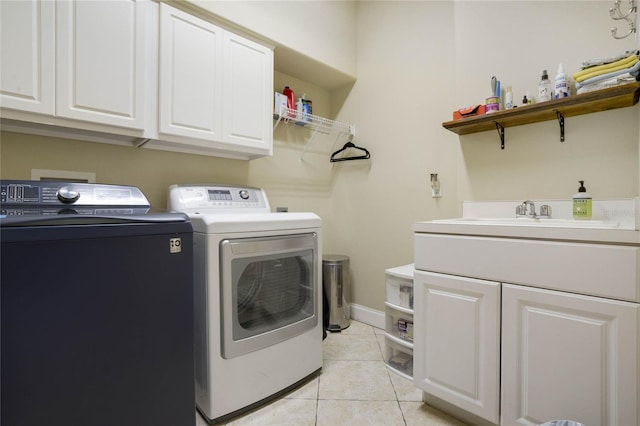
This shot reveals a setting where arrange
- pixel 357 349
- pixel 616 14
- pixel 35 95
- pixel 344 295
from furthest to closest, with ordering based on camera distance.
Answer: pixel 344 295
pixel 357 349
pixel 616 14
pixel 35 95

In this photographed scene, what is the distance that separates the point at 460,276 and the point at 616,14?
1.42 metres

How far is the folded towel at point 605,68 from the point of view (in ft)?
4.25

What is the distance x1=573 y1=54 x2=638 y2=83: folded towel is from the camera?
4.25ft

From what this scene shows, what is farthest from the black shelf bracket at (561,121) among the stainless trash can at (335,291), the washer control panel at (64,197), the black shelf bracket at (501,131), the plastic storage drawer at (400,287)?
the washer control panel at (64,197)

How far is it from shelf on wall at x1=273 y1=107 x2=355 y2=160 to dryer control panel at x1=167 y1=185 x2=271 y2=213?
27.3 inches

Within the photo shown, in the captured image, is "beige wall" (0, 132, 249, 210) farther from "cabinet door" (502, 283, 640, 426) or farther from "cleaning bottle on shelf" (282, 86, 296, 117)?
"cabinet door" (502, 283, 640, 426)

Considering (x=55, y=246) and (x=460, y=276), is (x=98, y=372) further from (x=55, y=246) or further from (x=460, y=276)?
(x=460, y=276)

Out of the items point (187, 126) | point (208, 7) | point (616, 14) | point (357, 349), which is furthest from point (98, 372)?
point (616, 14)

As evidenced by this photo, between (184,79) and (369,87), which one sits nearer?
(184,79)

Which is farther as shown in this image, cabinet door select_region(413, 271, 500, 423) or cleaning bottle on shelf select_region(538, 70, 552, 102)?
cleaning bottle on shelf select_region(538, 70, 552, 102)

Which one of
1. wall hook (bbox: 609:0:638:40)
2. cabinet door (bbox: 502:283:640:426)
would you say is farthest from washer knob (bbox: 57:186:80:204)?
wall hook (bbox: 609:0:638:40)

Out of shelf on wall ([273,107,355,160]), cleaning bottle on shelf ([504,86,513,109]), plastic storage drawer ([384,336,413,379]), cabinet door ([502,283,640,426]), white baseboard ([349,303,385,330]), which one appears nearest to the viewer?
cabinet door ([502,283,640,426])

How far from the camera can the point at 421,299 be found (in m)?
1.45

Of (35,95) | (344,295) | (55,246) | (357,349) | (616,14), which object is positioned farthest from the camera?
(344,295)
